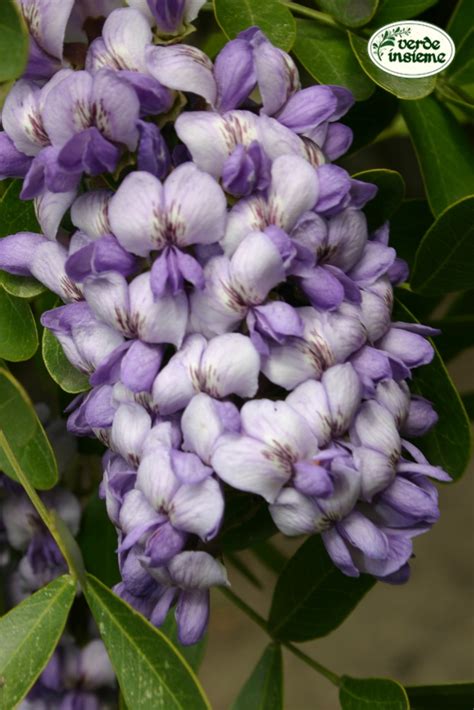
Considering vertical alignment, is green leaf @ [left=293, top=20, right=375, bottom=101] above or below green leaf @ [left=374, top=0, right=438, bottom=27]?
below

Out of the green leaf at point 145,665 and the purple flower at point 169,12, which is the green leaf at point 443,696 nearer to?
the green leaf at point 145,665

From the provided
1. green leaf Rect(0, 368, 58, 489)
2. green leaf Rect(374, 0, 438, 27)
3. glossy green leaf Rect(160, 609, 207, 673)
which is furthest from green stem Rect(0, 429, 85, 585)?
green leaf Rect(374, 0, 438, 27)

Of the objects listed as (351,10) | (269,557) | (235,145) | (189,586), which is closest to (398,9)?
(351,10)

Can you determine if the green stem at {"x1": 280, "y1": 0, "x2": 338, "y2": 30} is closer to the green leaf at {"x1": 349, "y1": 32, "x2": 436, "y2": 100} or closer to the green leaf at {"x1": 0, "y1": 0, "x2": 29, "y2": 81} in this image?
the green leaf at {"x1": 349, "y1": 32, "x2": 436, "y2": 100}

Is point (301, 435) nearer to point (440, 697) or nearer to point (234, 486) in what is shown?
point (234, 486)

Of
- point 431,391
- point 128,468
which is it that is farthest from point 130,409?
point 431,391

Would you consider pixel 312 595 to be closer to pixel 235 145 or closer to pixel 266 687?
pixel 266 687
